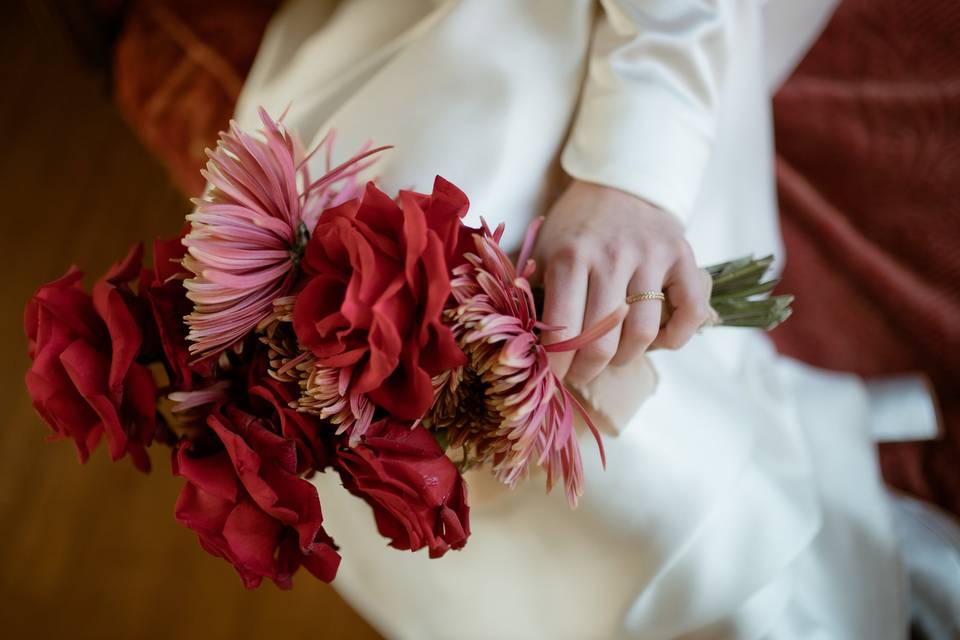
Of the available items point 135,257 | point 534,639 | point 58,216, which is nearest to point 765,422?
point 534,639

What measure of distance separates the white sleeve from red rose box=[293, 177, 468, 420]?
0.23m

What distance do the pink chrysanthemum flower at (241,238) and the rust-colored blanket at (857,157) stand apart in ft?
1.54

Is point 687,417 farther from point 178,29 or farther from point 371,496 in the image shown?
point 178,29

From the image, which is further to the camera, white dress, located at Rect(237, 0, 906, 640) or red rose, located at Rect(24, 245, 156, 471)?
white dress, located at Rect(237, 0, 906, 640)

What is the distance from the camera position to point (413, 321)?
1.02 feet

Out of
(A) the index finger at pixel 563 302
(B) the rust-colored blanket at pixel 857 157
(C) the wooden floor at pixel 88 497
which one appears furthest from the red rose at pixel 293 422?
(C) the wooden floor at pixel 88 497

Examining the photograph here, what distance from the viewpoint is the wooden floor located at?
3.11 feet

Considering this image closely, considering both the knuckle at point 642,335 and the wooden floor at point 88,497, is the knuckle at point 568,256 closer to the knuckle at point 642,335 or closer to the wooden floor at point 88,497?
the knuckle at point 642,335

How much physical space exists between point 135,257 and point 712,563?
0.50 metres

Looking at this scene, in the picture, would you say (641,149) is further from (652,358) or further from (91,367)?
(91,367)

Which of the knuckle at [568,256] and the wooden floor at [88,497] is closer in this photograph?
the knuckle at [568,256]

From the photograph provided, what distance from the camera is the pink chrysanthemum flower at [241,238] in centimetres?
33

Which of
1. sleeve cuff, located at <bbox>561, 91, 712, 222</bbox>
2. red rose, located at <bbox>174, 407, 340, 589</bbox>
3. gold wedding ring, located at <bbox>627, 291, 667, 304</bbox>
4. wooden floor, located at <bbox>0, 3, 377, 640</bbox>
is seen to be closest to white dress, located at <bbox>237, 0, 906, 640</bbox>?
sleeve cuff, located at <bbox>561, 91, 712, 222</bbox>

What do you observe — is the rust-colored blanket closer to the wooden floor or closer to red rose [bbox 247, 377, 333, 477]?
the wooden floor
